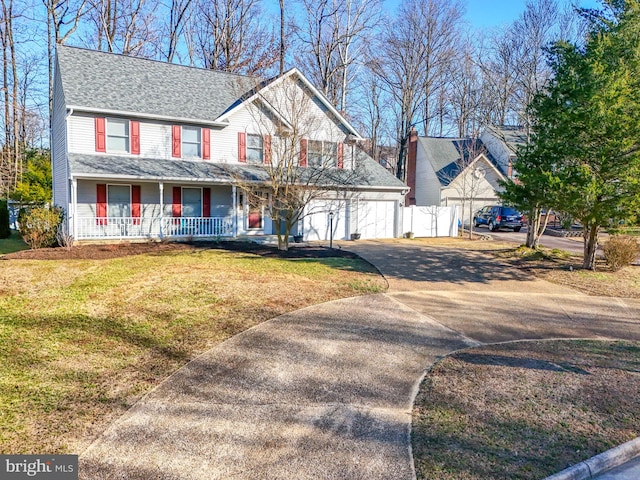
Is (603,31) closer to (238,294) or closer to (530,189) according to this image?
(530,189)

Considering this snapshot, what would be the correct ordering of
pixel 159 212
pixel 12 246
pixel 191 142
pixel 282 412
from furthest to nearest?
pixel 191 142 < pixel 159 212 < pixel 12 246 < pixel 282 412

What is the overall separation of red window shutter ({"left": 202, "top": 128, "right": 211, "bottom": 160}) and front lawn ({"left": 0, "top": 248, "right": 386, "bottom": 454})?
6.64 meters

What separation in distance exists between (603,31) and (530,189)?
18.0 feet

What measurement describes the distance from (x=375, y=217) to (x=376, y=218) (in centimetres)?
8

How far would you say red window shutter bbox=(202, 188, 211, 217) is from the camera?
1827 cm

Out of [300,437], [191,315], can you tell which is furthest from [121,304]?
[300,437]

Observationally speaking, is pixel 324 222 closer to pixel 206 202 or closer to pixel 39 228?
pixel 206 202

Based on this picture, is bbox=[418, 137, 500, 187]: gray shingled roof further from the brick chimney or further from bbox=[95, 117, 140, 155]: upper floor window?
bbox=[95, 117, 140, 155]: upper floor window

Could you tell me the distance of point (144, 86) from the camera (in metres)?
18.5

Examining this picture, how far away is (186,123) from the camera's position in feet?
58.8

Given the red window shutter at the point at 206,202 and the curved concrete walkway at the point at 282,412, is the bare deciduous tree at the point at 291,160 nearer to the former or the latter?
the red window shutter at the point at 206,202

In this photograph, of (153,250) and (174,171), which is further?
(174,171)

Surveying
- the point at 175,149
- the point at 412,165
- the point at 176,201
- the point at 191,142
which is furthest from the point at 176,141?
the point at 412,165

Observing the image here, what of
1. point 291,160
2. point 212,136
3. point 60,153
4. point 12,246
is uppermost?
point 212,136
